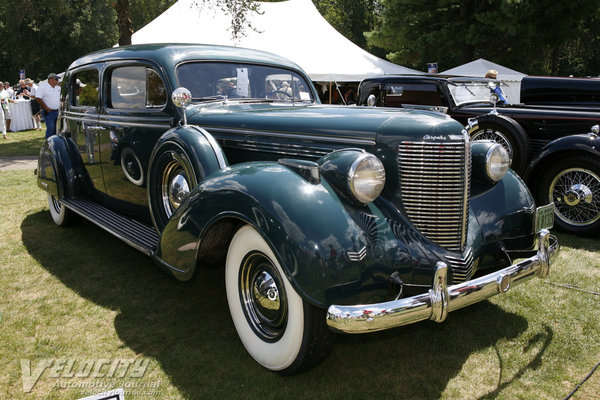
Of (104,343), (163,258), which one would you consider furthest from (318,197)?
(104,343)

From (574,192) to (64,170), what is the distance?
5116 mm

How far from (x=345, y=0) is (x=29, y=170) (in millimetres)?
36663

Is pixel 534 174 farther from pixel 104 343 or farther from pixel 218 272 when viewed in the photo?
pixel 104 343

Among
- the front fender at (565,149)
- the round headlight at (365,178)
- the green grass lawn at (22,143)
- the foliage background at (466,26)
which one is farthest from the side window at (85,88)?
the foliage background at (466,26)

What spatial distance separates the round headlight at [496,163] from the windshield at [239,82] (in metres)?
1.78

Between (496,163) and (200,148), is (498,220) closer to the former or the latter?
(496,163)

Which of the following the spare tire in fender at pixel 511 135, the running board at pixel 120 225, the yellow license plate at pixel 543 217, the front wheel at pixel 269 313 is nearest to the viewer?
the front wheel at pixel 269 313

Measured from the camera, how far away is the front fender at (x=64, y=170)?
14.9 feet

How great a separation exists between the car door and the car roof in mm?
83

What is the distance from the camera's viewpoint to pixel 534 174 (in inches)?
201

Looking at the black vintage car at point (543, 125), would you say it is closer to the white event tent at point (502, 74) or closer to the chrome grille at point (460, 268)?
the chrome grille at point (460, 268)

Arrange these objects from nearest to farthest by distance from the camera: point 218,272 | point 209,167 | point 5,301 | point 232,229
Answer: point 232,229
point 209,167
point 5,301
point 218,272

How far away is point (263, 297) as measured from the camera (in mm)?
2467

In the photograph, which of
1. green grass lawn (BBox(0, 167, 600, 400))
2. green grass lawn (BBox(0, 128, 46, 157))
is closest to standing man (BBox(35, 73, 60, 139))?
green grass lawn (BBox(0, 128, 46, 157))
